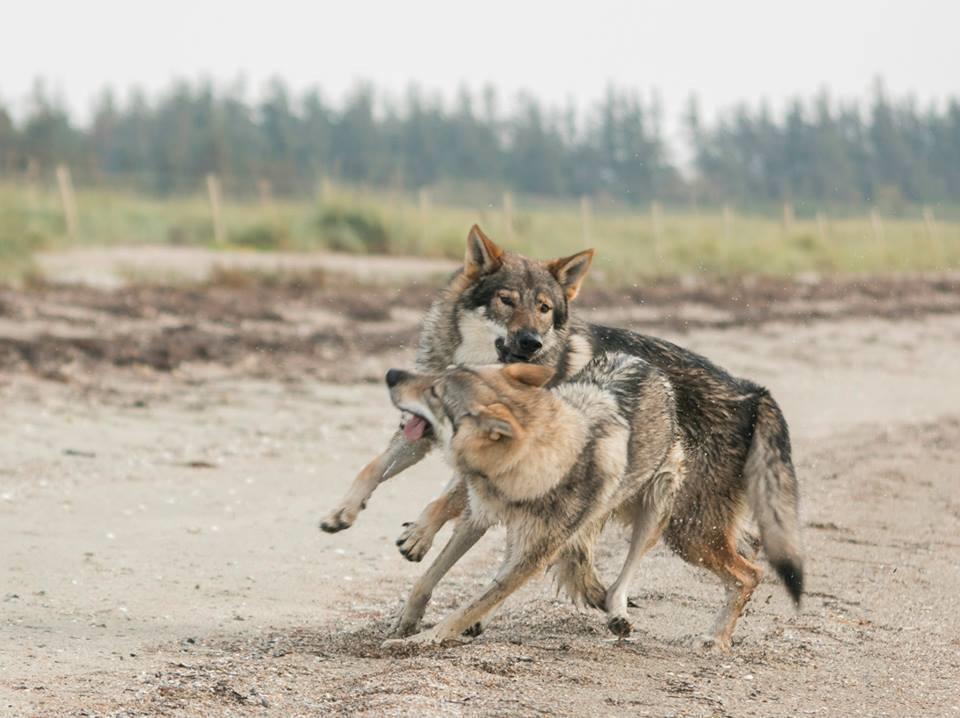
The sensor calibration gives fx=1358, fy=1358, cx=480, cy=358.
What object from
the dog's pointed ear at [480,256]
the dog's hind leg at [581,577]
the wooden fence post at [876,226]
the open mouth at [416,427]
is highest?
the dog's pointed ear at [480,256]

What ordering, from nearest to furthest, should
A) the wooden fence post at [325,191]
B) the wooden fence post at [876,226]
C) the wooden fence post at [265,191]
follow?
1. the wooden fence post at [325,191]
2. the wooden fence post at [265,191]
3. the wooden fence post at [876,226]

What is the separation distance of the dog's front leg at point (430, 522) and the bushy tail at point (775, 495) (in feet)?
4.62

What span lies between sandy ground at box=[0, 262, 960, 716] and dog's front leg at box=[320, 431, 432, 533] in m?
0.50

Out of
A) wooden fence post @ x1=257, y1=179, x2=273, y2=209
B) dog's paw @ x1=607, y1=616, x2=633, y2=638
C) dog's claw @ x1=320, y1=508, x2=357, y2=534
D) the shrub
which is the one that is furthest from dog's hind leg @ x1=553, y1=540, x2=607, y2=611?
wooden fence post @ x1=257, y1=179, x2=273, y2=209

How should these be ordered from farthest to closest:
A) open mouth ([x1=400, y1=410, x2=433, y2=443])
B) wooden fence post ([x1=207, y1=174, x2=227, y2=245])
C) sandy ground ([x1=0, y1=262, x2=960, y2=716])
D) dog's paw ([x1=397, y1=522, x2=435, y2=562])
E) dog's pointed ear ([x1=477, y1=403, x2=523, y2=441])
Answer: wooden fence post ([x1=207, y1=174, x2=227, y2=245]) → dog's paw ([x1=397, y1=522, x2=435, y2=562]) → open mouth ([x1=400, y1=410, x2=433, y2=443]) → dog's pointed ear ([x1=477, y1=403, x2=523, y2=441]) → sandy ground ([x1=0, y1=262, x2=960, y2=716])

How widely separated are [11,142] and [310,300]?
53.8m

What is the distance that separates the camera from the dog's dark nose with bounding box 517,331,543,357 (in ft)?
22.9

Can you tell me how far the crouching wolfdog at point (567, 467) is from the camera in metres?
5.80

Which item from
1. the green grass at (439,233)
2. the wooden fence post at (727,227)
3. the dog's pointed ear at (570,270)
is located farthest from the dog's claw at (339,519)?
the wooden fence post at (727,227)

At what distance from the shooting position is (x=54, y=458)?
34.7 ft

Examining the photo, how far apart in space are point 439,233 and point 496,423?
24.9 metres

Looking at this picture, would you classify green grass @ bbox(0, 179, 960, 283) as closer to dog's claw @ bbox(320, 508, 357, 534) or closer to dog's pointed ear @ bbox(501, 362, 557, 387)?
dog's claw @ bbox(320, 508, 357, 534)

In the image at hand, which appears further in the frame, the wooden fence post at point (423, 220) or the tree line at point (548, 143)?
the tree line at point (548, 143)

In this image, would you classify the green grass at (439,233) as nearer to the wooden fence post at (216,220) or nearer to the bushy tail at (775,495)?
the wooden fence post at (216,220)
